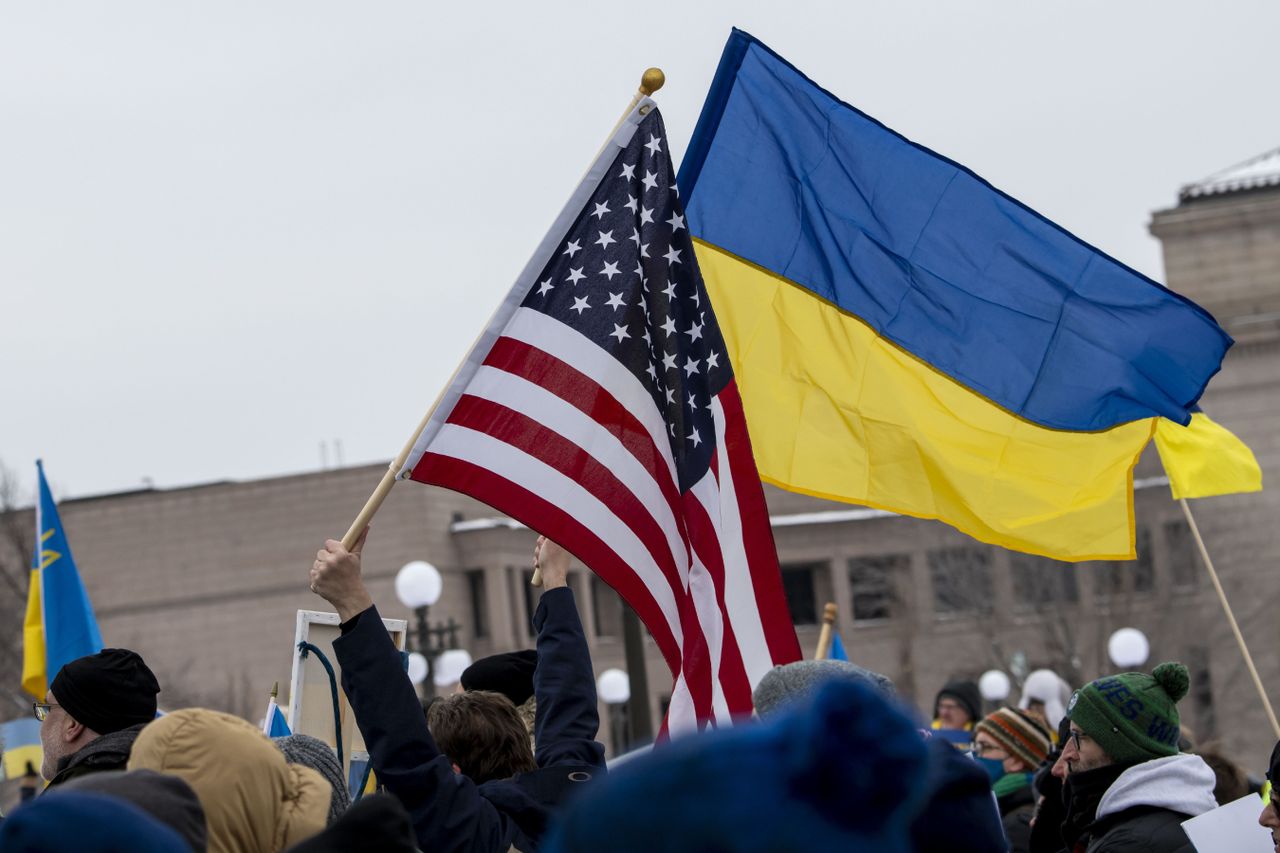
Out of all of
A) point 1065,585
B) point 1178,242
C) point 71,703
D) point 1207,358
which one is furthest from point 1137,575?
point 71,703

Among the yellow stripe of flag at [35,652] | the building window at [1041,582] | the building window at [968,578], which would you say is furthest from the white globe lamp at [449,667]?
the building window at [968,578]

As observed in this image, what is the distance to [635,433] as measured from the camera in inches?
238

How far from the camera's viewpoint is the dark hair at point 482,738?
473 cm

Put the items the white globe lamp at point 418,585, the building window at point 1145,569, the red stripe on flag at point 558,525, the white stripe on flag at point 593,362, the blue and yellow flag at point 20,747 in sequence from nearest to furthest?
the red stripe on flag at point 558,525 → the white stripe on flag at point 593,362 → the blue and yellow flag at point 20,747 → the white globe lamp at point 418,585 → the building window at point 1145,569

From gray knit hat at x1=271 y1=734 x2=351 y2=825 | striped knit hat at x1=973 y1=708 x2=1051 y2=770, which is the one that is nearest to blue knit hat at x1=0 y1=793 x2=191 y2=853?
gray knit hat at x1=271 y1=734 x2=351 y2=825

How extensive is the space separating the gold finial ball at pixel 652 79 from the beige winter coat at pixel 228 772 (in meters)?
3.27

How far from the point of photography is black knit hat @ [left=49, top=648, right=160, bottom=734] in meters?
4.80

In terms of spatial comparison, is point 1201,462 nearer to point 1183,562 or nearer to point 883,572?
point 1183,562

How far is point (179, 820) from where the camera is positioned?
2.69 metres

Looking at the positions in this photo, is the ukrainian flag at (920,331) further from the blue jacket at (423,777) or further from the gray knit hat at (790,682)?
the gray knit hat at (790,682)

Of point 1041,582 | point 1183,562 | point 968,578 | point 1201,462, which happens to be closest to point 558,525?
point 1201,462

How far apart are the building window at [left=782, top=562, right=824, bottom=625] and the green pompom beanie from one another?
59.7 meters

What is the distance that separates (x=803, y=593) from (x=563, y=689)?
61031 mm

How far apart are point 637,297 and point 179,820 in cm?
366
